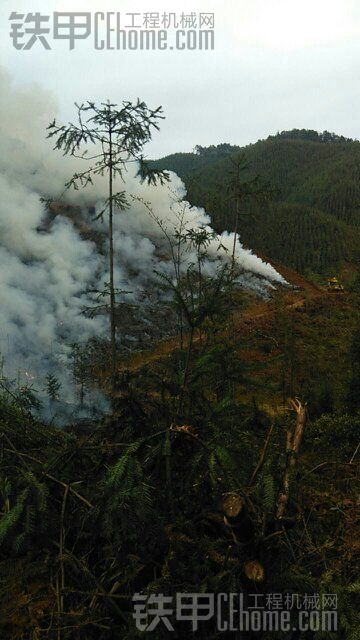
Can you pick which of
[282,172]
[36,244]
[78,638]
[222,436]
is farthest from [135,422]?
[282,172]

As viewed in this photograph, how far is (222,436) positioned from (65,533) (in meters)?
1.18

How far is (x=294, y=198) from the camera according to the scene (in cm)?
12444

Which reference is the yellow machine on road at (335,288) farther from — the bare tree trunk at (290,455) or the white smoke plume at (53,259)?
the bare tree trunk at (290,455)

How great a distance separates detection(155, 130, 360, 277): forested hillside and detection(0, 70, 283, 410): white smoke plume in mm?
4708

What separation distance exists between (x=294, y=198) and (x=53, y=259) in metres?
113

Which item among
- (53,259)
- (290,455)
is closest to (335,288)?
(53,259)

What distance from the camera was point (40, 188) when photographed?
32.9 meters

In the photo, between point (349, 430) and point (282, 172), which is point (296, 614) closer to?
point (349, 430)

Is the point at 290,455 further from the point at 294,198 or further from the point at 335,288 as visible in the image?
the point at 294,198

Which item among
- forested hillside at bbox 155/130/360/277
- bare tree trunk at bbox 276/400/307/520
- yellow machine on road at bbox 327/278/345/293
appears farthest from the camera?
yellow machine on road at bbox 327/278/345/293

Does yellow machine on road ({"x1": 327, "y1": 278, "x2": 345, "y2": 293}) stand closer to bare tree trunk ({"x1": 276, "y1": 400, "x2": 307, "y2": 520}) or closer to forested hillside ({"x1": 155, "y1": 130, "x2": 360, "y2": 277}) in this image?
forested hillside ({"x1": 155, "y1": 130, "x2": 360, "y2": 277})

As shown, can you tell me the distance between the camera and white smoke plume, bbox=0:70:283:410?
20.8m

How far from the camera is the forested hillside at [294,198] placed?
14689 mm

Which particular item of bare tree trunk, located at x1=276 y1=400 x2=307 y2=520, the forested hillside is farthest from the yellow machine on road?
bare tree trunk, located at x1=276 y1=400 x2=307 y2=520
